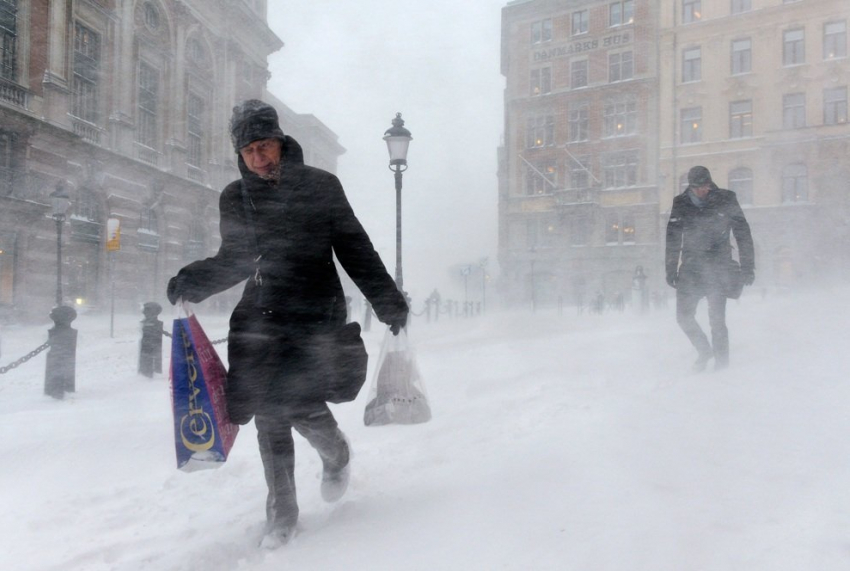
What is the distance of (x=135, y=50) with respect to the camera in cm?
2286

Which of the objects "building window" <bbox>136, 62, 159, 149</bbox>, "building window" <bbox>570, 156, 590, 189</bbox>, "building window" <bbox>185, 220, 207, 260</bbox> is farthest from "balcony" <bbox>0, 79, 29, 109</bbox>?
"building window" <bbox>570, 156, 590, 189</bbox>

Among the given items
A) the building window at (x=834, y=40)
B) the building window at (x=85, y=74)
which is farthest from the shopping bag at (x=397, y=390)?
the building window at (x=834, y=40)

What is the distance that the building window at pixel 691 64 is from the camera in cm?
3388

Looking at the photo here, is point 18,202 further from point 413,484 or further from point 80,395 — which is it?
point 413,484

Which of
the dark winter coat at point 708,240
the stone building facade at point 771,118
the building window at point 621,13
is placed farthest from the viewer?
the building window at point 621,13

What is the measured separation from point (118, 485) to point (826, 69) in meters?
36.1

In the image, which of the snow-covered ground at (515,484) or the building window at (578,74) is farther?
the building window at (578,74)

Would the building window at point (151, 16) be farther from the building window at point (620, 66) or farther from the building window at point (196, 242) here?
the building window at point (620, 66)

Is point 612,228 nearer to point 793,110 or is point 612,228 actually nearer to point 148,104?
point 793,110

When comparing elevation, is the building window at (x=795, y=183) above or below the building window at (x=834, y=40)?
below

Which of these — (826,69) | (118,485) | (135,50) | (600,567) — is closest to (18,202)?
(135,50)

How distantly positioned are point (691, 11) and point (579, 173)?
10.8 meters

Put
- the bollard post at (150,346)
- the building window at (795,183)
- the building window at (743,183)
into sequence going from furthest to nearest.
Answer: the building window at (743,183) → the building window at (795,183) → the bollard post at (150,346)

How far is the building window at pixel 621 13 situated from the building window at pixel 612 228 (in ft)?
39.2
